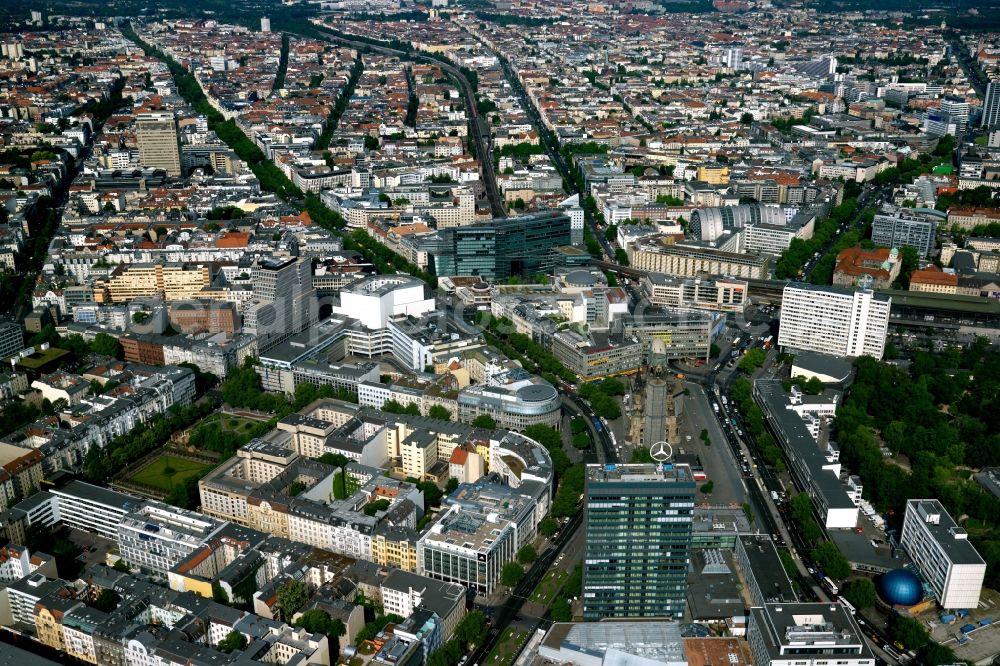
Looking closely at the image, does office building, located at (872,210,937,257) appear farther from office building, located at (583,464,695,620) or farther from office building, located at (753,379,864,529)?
office building, located at (583,464,695,620)

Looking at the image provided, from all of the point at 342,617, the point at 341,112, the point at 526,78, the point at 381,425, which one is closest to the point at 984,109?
the point at 526,78

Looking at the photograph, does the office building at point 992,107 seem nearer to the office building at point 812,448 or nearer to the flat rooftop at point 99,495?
the office building at point 812,448

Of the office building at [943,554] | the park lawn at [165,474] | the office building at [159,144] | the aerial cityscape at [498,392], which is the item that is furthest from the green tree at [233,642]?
the office building at [159,144]

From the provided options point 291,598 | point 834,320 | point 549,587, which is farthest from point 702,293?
point 291,598

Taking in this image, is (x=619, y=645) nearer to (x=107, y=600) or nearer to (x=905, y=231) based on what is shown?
(x=107, y=600)

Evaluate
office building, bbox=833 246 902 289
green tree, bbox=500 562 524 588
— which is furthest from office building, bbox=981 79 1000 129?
green tree, bbox=500 562 524 588

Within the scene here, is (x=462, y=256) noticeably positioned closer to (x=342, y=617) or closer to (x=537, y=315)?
(x=537, y=315)
